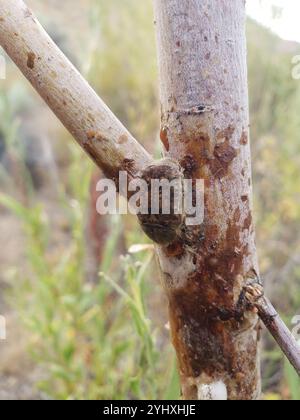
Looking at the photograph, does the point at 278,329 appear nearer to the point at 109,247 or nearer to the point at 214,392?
the point at 214,392

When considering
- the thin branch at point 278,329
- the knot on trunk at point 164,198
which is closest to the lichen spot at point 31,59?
the knot on trunk at point 164,198

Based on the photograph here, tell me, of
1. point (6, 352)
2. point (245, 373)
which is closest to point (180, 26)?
point (245, 373)

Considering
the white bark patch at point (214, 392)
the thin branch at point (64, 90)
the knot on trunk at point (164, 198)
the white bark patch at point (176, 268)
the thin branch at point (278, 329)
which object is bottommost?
the white bark patch at point (214, 392)

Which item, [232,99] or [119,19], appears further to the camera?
[119,19]

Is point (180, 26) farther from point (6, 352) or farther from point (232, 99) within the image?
point (6, 352)

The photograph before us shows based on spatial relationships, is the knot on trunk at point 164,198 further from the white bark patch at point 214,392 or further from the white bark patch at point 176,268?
the white bark patch at point 214,392

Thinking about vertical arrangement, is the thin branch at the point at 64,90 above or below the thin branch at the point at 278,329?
above
